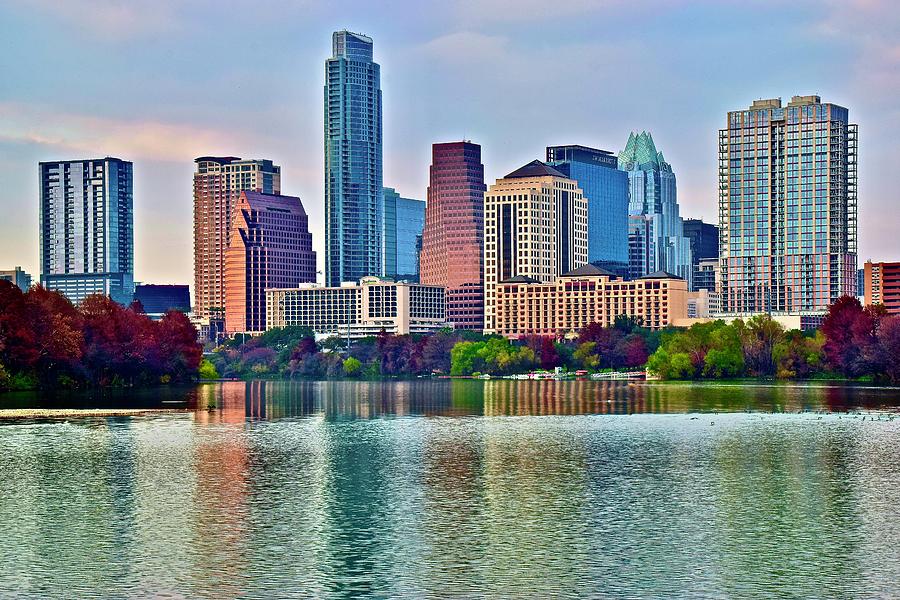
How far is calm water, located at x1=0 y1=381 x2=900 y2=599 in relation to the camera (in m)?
51.5

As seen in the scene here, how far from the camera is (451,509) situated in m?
66.7

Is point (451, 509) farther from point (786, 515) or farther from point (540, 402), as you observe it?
point (540, 402)

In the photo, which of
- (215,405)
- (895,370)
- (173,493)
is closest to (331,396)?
(215,405)

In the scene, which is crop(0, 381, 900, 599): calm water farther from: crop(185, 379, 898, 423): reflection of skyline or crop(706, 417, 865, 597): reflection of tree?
crop(185, 379, 898, 423): reflection of skyline

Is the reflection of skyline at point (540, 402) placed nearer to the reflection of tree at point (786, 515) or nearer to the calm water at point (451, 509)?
the calm water at point (451, 509)

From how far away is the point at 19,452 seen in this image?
91.1 metres

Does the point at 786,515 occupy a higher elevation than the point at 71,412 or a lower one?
lower

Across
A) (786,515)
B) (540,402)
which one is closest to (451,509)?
(786,515)

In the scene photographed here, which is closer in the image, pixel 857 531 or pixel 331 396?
pixel 857 531

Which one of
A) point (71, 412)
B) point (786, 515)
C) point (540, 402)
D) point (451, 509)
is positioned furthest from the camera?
point (540, 402)

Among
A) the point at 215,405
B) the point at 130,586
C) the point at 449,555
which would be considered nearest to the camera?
the point at 130,586

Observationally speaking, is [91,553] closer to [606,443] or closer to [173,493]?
[173,493]

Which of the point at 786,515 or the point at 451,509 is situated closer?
the point at 786,515

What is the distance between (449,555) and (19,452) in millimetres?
46142
